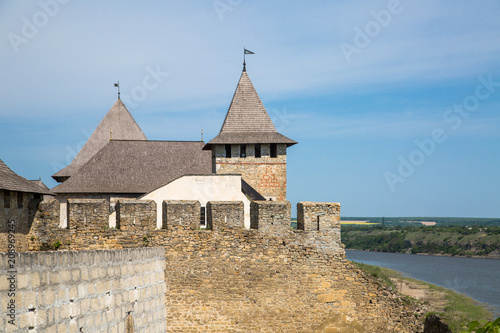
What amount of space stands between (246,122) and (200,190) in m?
9.59

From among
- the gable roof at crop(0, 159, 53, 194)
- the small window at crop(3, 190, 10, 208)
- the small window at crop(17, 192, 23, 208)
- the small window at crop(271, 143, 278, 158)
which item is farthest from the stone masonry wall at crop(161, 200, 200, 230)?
the small window at crop(271, 143, 278, 158)

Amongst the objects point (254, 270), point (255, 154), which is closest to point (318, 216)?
point (254, 270)

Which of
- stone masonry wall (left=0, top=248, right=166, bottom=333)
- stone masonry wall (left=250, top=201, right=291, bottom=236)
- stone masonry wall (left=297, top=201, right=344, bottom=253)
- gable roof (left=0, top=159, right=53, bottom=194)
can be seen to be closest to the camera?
stone masonry wall (left=0, top=248, right=166, bottom=333)

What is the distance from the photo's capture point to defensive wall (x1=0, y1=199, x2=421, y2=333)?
40.9 ft

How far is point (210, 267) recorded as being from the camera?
1270cm

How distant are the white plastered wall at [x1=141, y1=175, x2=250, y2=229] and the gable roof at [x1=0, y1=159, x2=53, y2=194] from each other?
311 cm

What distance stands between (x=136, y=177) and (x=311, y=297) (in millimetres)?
14735

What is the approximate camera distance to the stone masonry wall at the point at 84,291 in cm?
663

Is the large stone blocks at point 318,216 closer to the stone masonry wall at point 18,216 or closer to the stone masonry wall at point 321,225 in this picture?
the stone masonry wall at point 321,225

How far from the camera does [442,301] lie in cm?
3538

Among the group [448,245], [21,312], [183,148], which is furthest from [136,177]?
[448,245]

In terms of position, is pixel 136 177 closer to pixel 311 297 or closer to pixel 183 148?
pixel 183 148

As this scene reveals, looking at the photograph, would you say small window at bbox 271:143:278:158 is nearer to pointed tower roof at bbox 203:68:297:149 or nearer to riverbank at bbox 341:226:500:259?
pointed tower roof at bbox 203:68:297:149

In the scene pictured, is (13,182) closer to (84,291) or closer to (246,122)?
(84,291)
